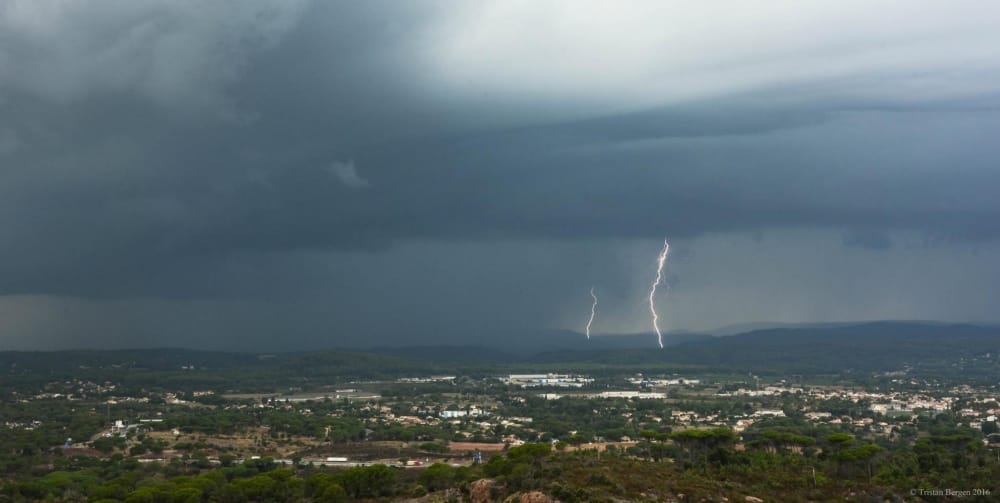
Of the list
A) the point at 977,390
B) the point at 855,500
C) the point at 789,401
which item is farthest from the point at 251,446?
the point at 977,390

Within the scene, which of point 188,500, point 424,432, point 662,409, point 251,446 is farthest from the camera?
point 662,409

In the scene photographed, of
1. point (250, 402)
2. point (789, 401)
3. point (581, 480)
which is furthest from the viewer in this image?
point (250, 402)

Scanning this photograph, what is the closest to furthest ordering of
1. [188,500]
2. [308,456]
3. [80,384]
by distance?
[188,500] < [308,456] < [80,384]

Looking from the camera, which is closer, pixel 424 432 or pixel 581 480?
pixel 581 480

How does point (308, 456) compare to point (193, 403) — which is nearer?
point (308, 456)

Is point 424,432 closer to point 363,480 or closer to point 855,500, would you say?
point 363,480

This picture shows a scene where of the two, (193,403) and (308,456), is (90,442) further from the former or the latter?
(193,403)

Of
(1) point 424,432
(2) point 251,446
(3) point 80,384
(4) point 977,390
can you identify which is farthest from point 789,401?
(3) point 80,384

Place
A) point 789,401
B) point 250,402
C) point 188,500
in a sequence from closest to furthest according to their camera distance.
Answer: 1. point 188,500
2. point 789,401
3. point 250,402

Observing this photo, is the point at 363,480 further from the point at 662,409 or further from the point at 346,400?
the point at 346,400
